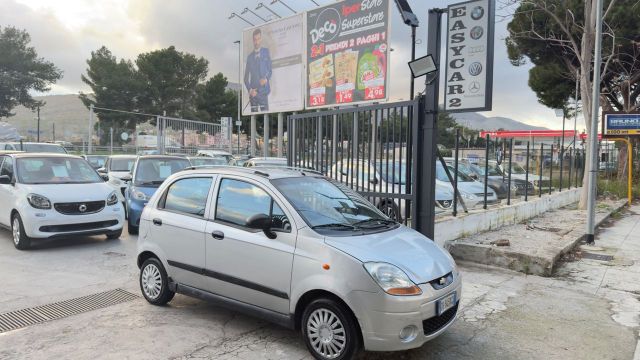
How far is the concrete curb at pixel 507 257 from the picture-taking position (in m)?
6.93

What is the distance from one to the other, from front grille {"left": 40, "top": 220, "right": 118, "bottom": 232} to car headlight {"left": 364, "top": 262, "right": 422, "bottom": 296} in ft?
20.5

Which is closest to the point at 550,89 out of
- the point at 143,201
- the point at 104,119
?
the point at 143,201

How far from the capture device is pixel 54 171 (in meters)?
8.72

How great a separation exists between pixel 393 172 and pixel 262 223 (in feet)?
11.8

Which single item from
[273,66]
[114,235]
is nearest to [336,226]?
[114,235]

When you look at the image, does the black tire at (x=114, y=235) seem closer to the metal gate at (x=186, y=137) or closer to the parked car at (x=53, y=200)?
the parked car at (x=53, y=200)

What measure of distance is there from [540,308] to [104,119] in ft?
185

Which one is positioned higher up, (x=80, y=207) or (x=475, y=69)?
(x=475, y=69)

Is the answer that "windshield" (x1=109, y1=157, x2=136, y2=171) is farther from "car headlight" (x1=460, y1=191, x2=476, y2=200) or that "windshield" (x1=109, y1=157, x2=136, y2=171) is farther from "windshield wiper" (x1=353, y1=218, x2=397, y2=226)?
"windshield wiper" (x1=353, y1=218, x2=397, y2=226)

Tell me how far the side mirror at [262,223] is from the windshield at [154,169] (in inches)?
252

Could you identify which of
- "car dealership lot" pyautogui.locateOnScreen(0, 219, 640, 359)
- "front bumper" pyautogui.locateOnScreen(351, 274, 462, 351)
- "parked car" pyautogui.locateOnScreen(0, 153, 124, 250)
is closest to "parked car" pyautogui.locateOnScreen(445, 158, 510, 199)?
"car dealership lot" pyautogui.locateOnScreen(0, 219, 640, 359)

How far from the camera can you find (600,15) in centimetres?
939

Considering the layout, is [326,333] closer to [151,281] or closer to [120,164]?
[151,281]

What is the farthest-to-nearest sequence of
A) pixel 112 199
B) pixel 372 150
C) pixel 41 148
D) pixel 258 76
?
1. pixel 258 76
2. pixel 41 148
3. pixel 112 199
4. pixel 372 150
